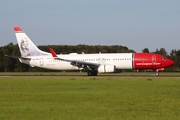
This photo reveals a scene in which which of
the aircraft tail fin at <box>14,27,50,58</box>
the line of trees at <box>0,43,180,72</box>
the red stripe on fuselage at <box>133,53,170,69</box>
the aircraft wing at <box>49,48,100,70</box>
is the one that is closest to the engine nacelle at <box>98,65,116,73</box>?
the aircraft wing at <box>49,48,100,70</box>

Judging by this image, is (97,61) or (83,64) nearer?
(83,64)

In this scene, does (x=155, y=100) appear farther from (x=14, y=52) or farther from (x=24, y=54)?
(x=14, y=52)

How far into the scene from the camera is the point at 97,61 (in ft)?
197

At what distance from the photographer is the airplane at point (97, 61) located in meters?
57.9

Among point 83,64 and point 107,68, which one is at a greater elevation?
point 83,64

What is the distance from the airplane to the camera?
57.9 meters

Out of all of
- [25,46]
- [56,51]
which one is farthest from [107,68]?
[56,51]

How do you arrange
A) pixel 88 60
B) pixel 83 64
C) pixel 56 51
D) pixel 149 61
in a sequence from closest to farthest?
pixel 149 61, pixel 83 64, pixel 88 60, pixel 56 51

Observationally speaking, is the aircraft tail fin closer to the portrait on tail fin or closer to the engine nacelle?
the portrait on tail fin

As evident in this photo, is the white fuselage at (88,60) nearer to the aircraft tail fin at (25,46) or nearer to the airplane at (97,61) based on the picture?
the airplane at (97,61)

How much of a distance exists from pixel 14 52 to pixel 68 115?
98.4m

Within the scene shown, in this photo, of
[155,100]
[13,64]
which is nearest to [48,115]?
[155,100]

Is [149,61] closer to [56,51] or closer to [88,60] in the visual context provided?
[88,60]

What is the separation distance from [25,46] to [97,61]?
12304 millimetres
